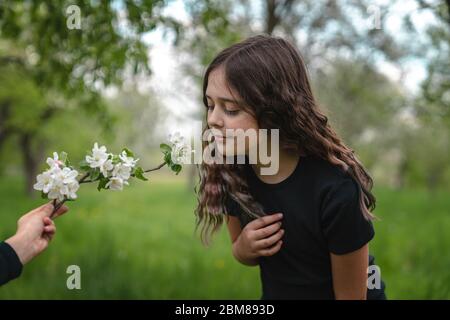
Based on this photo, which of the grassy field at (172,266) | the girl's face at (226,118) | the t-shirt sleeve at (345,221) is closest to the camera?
the t-shirt sleeve at (345,221)

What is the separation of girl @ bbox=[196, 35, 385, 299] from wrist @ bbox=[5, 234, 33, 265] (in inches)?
25.8

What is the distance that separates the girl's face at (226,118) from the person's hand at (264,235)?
0.24 m

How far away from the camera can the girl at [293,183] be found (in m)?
1.40

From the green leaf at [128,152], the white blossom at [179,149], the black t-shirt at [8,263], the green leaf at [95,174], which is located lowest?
the black t-shirt at [8,263]

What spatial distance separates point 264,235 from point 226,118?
404 millimetres

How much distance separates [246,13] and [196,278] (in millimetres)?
5363

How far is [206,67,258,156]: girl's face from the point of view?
1.46 meters

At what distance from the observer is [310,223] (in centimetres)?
147

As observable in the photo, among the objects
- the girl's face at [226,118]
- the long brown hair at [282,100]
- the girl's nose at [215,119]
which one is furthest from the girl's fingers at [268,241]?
the girl's nose at [215,119]

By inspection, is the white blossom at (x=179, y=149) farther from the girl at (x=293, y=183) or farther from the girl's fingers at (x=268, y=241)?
the girl's fingers at (x=268, y=241)

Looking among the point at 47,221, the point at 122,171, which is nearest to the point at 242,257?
the point at 122,171

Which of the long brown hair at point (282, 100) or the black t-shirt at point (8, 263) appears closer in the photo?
the black t-shirt at point (8, 263)

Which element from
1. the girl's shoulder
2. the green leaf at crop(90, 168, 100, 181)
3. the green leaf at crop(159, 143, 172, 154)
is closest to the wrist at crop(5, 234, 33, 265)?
the green leaf at crop(90, 168, 100, 181)
